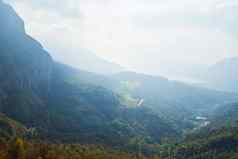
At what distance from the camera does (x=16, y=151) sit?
19312 centimetres

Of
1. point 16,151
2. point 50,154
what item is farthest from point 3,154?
point 50,154

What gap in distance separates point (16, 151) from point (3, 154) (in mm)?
9250

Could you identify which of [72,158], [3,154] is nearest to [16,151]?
[3,154]

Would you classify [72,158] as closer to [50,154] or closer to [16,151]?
[50,154]

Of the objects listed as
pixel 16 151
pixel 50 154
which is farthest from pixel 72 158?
pixel 16 151

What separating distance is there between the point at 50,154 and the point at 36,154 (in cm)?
682

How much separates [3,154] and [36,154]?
16.8 m

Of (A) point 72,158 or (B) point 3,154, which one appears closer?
(B) point 3,154

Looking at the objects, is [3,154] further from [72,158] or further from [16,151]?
[72,158]

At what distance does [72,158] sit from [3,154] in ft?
105

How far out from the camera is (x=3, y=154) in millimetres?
184625

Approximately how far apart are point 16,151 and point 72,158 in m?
26.0

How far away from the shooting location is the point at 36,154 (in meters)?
196

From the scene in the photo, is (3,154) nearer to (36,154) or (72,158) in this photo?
(36,154)
